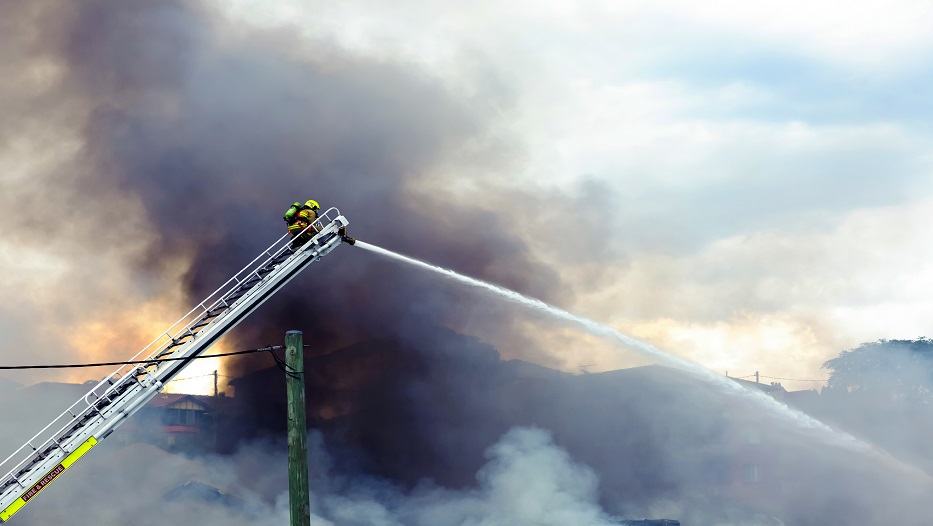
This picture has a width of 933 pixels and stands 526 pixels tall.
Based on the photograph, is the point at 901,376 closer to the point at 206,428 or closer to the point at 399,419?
the point at 399,419

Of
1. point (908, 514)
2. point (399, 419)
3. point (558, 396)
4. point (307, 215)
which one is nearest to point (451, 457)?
point (399, 419)

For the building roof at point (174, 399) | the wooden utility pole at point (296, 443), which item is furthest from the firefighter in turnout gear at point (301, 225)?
the building roof at point (174, 399)

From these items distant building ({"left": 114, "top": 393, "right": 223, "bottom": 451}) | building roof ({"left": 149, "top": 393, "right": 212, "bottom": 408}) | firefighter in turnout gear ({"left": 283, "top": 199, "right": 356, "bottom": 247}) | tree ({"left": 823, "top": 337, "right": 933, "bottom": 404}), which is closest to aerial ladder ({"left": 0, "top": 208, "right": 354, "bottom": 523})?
firefighter in turnout gear ({"left": 283, "top": 199, "right": 356, "bottom": 247})

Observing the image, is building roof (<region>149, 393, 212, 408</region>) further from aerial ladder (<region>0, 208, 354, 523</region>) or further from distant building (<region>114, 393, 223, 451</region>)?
aerial ladder (<region>0, 208, 354, 523</region>)

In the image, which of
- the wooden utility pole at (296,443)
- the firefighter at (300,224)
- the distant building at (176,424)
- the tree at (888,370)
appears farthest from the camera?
the tree at (888,370)

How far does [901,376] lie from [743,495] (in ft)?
68.3

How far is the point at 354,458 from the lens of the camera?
37.1 m

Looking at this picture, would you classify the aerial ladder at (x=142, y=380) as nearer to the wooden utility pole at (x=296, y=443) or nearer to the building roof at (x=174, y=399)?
the wooden utility pole at (x=296, y=443)

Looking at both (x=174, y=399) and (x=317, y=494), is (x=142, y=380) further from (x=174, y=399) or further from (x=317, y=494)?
(x=174, y=399)

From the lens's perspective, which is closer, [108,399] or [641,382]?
[108,399]

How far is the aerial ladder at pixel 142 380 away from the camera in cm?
1277

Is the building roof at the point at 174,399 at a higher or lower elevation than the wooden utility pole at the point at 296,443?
higher

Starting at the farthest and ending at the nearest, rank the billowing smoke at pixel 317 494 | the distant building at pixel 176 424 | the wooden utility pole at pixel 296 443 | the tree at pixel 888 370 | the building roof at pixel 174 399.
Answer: the tree at pixel 888 370
the building roof at pixel 174 399
the distant building at pixel 176 424
the billowing smoke at pixel 317 494
the wooden utility pole at pixel 296 443

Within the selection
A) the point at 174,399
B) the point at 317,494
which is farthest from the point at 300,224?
the point at 174,399
